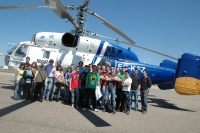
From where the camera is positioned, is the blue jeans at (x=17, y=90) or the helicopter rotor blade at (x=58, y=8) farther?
the blue jeans at (x=17, y=90)

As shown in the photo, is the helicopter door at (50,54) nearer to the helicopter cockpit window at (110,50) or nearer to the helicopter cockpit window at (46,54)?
the helicopter cockpit window at (46,54)

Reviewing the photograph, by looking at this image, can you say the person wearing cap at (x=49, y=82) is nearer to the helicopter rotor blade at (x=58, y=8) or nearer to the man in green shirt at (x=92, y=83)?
the man in green shirt at (x=92, y=83)

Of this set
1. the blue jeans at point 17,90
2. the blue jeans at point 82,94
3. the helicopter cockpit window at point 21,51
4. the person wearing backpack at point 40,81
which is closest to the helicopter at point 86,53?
the helicopter cockpit window at point 21,51

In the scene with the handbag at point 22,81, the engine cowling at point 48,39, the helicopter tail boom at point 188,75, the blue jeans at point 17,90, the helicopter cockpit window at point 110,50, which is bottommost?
the blue jeans at point 17,90

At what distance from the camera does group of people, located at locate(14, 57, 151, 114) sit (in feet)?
22.0

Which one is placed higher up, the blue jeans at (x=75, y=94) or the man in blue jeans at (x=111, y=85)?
the man in blue jeans at (x=111, y=85)

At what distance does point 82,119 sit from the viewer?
211 inches

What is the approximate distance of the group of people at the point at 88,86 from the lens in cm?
671

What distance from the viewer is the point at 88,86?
6590 millimetres

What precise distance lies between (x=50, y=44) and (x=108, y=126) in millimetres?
6845

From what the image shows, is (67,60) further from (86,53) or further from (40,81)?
(40,81)

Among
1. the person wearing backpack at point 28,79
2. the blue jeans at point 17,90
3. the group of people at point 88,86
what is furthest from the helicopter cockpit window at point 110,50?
the blue jeans at point 17,90

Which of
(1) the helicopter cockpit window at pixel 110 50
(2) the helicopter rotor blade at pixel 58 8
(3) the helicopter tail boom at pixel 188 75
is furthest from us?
(1) the helicopter cockpit window at pixel 110 50

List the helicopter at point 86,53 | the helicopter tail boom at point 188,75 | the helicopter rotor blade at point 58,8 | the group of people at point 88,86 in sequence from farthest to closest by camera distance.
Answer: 1. the helicopter at point 86,53
2. the helicopter tail boom at point 188,75
3. the group of people at point 88,86
4. the helicopter rotor blade at point 58,8
